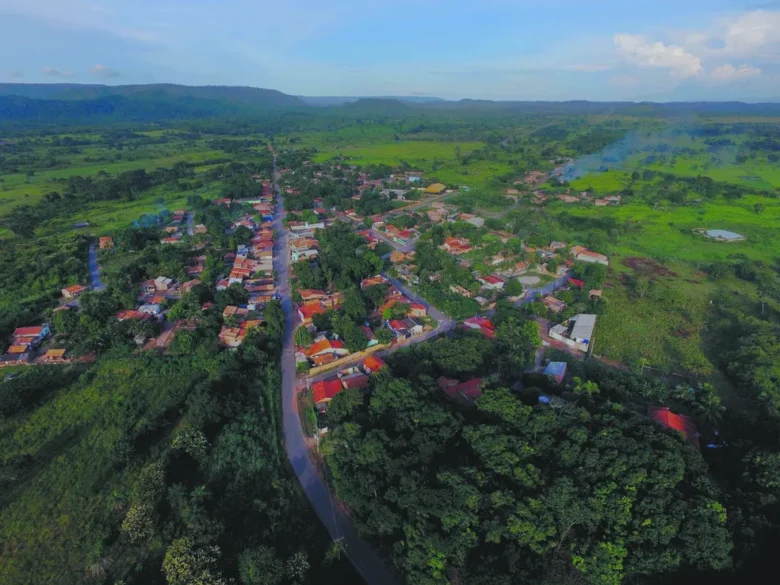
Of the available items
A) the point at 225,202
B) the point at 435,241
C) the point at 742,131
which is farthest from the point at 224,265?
the point at 742,131

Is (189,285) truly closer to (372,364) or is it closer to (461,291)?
(372,364)

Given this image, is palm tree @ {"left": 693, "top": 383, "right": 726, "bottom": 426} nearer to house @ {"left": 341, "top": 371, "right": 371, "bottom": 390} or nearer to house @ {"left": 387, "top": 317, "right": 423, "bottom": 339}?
house @ {"left": 387, "top": 317, "right": 423, "bottom": 339}

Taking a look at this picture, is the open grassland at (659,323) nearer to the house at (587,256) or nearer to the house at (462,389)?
the house at (587,256)

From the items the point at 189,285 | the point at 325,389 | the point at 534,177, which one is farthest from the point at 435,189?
the point at 325,389

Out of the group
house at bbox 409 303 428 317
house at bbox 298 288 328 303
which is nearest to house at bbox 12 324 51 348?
house at bbox 298 288 328 303

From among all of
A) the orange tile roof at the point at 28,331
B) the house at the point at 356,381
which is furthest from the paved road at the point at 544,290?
the orange tile roof at the point at 28,331
